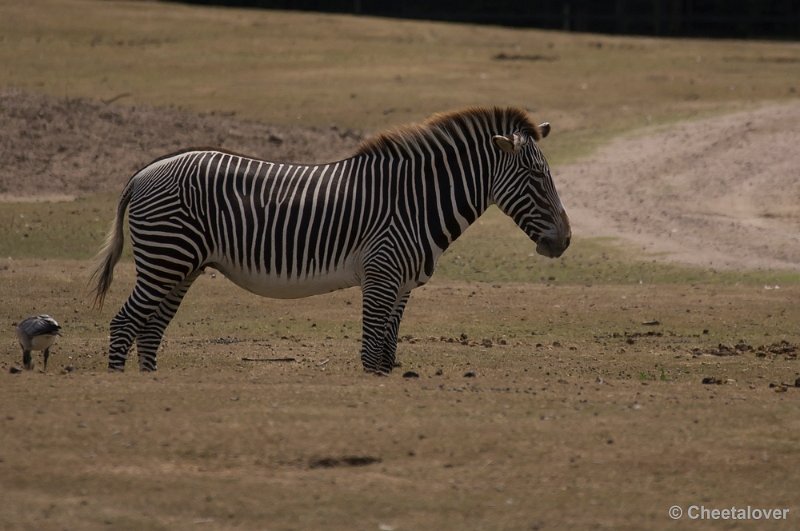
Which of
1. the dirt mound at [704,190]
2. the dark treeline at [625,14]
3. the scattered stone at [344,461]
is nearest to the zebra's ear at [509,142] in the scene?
the scattered stone at [344,461]

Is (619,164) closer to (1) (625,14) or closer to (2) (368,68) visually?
(2) (368,68)

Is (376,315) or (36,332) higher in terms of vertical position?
(376,315)

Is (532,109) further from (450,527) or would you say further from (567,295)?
Result: (450,527)

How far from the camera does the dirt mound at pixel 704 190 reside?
1784 centimetres

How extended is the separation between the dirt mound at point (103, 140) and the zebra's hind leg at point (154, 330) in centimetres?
1009

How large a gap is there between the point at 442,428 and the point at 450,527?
1.20m

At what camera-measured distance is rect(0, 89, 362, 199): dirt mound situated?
20969 mm

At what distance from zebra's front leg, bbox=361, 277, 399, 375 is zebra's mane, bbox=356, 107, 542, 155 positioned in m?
1.12

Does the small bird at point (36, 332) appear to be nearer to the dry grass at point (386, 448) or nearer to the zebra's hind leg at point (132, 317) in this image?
the zebra's hind leg at point (132, 317)

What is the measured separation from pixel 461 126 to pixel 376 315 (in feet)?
5.21

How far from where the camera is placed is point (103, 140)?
72.9 feet

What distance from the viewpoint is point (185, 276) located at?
10.6m

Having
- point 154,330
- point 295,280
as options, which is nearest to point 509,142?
point 295,280

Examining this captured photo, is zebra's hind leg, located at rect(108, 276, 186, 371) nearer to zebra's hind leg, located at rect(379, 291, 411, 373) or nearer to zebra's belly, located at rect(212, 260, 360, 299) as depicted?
zebra's belly, located at rect(212, 260, 360, 299)
